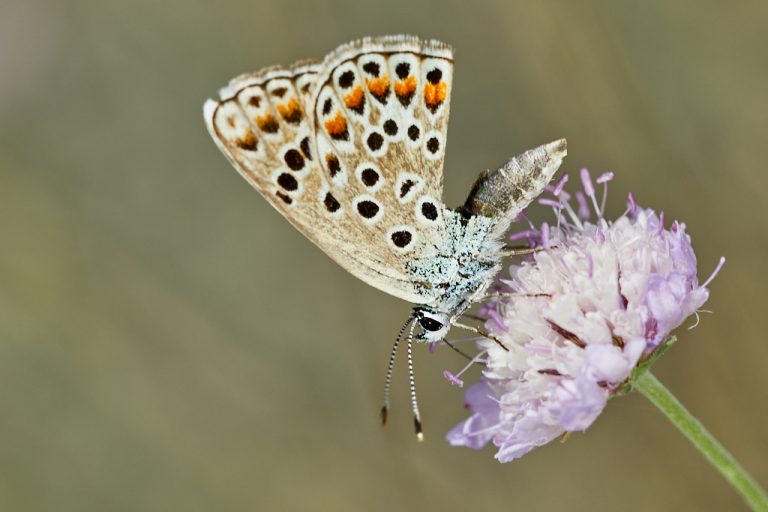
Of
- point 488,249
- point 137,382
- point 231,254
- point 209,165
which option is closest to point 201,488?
point 137,382

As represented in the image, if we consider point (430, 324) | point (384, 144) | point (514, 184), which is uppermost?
point (514, 184)

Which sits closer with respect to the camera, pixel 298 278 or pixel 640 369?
pixel 640 369

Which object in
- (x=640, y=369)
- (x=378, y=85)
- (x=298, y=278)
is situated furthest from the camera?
(x=298, y=278)

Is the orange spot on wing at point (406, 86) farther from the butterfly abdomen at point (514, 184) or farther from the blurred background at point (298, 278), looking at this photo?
the blurred background at point (298, 278)

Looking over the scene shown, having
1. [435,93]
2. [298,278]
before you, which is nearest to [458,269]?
[435,93]

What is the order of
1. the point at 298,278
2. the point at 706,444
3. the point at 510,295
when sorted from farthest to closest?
the point at 298,278 < the point at 510,295 < the point at 706,444

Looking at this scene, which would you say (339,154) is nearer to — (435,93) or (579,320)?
(435,93)
